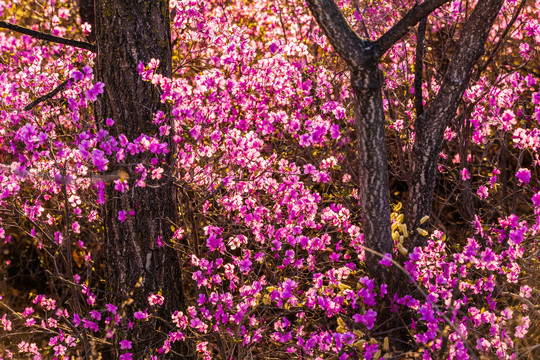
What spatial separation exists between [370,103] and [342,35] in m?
0.49

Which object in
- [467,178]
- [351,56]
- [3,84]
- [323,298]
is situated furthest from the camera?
[467,178]

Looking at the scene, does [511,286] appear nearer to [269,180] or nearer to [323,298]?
[323,298]

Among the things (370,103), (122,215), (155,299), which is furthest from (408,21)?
(155,299)

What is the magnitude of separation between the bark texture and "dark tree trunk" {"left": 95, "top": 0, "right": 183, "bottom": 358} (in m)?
1.83

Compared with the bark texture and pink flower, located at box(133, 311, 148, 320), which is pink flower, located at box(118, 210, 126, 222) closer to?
pink flower, located at box(133, 311, 148, 320)

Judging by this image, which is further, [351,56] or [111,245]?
[111,245]

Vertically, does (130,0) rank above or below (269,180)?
above

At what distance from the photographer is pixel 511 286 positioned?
14.7 ft

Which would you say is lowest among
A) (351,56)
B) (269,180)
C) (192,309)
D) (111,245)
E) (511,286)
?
(511,286)

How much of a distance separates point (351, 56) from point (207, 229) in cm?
156

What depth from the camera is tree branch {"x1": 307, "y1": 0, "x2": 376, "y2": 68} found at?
3357 mm

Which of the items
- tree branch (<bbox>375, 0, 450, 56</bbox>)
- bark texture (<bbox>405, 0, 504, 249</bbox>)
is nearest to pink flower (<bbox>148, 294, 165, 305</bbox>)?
bark texture (<bbox>405, 0, 504, 249</bbox>)

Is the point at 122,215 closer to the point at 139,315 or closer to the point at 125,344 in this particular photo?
the point at 139,315

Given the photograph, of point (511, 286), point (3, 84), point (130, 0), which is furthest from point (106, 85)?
point (511, 286)
